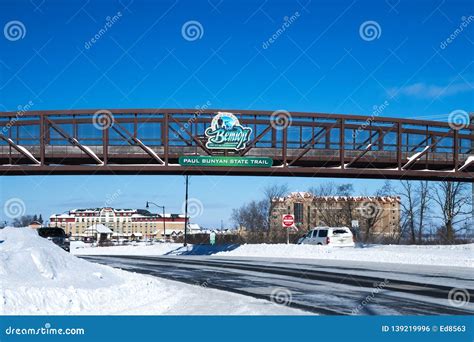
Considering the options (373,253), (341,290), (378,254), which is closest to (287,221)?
(373,253)

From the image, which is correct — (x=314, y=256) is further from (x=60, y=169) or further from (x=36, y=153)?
(x=36, y=153)

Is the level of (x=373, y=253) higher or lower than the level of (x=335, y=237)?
lower

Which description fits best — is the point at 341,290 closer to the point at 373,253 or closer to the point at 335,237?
the point at 373,253

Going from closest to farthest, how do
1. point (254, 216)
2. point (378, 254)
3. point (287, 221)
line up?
point (378, 254), point (287, 221), point (254, 216)

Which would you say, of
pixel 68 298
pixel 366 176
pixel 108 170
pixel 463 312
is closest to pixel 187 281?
Result: pixel 68 298

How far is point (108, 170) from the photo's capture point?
3772 cm

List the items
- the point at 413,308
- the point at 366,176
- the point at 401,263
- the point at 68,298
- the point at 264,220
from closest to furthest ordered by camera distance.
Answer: the point at 68,298
the point at 413,308
the point at 401,263
the point at 366,176
the point at 264,220

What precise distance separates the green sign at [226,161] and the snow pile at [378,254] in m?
5.83

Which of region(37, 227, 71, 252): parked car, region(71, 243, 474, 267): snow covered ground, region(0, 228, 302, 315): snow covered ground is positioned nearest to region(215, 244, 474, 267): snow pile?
region(71, 243, 474, 267): snow covered ground

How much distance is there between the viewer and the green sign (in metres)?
37.4

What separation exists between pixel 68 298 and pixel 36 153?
31.1m

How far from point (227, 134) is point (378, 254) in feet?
41.6

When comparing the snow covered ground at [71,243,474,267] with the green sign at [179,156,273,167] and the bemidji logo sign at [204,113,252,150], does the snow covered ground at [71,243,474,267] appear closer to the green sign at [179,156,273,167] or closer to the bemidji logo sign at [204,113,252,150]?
the green sign at [179,156,273,167]

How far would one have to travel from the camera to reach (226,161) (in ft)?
124
